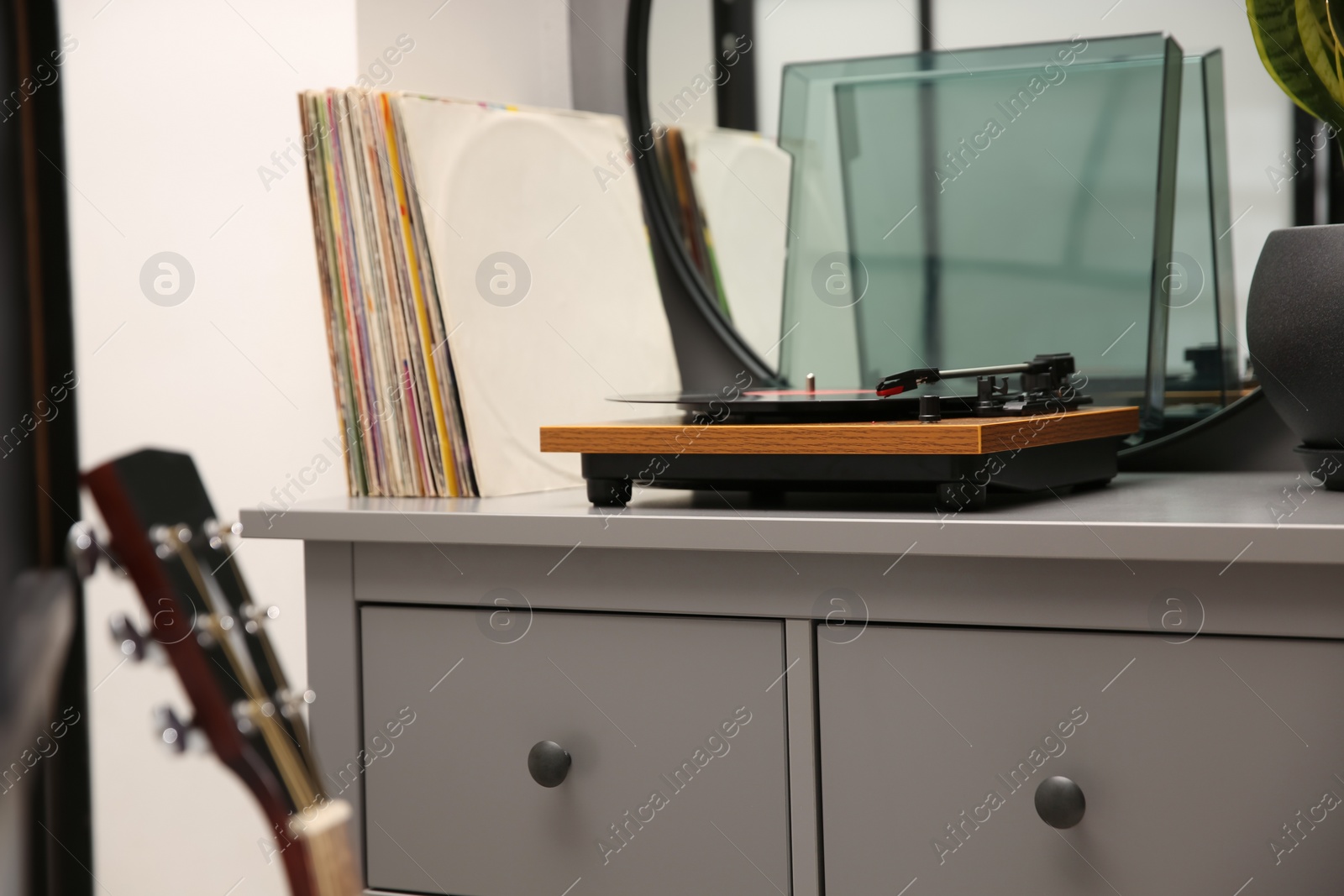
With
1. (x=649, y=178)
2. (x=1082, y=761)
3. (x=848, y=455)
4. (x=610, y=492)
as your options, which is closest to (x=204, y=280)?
(x=649, y=178)

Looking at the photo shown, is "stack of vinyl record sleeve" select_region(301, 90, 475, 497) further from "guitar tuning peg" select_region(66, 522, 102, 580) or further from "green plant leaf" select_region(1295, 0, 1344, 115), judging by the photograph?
"green plant leaf" select_region(1295, 0, 1344, 115)

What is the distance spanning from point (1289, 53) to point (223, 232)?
109 centimetres

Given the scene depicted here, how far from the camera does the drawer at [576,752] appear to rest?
0.82m

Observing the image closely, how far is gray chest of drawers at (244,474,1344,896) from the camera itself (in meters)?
0.71

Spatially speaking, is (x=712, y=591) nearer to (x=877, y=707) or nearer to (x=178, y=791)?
(x=877, y=707)

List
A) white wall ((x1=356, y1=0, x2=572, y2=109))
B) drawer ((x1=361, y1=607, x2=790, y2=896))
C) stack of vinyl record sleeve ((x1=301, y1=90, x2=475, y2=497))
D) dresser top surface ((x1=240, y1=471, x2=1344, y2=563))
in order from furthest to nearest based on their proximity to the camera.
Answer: white wall ((x1=356, y1=0, x2=572, y2=109)) → stack of vinyl record sleeve ((x1=301, y1=90, x2=475, y2=497)) → drawer ((x1=361, y1=607, x2=790, y2=896)) → dresser top surface ((x1=240, y1=471, x2=1344, y2=563))

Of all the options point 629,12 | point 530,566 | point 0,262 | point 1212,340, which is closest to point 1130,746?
point 530,566

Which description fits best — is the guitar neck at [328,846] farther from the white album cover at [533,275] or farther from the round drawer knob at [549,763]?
the white album cover at [533,275]

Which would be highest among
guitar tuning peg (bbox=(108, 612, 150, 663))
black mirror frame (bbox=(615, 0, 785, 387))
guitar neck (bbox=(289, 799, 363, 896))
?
black mirror frame (bbox=(615, 0, 785, 387))

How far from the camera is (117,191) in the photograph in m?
1.39

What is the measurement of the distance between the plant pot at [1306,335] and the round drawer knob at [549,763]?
0.61m

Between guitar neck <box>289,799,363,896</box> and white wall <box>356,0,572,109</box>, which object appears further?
white wall <box>356,0,572,109</box>

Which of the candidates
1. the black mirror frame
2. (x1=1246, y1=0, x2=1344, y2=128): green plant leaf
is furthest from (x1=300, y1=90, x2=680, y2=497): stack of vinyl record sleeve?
(x1=1246, y1=0, x2=1344, y2=128): green plant leaf

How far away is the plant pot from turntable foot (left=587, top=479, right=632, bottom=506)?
0.50 meters
